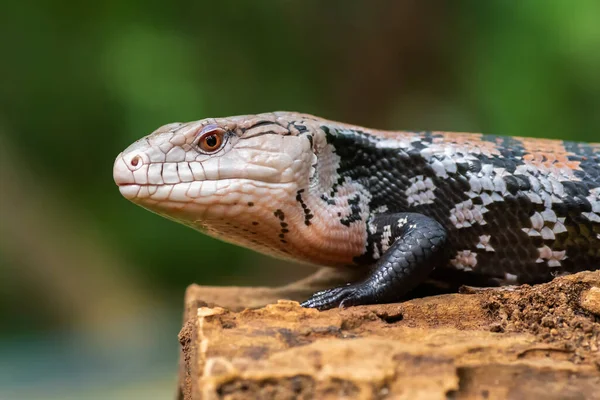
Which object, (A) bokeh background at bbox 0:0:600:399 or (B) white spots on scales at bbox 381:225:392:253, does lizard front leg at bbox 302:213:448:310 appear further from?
(A) bokeh background at bbox 0:0:600:399

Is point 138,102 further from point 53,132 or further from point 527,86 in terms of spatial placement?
point 527,86

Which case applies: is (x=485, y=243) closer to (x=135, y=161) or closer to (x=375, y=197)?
(x=375, y=197)

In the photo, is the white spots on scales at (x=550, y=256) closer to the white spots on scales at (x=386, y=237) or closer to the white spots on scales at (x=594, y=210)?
the white spots on scales at (x=594, y=210)

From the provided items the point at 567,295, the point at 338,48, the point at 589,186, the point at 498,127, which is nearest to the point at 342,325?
the point at 567,295

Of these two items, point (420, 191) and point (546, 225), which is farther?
point (420, 191)

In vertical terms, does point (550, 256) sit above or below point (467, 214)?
below

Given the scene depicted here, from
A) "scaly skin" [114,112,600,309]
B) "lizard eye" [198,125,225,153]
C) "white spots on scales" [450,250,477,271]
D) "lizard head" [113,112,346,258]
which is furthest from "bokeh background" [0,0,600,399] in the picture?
"lizard eye" [198,125,225,153]

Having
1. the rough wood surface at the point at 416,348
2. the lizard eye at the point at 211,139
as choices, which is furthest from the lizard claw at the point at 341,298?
the lizard eye at the point at 211,139

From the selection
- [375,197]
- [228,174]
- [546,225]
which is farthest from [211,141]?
[546,225]

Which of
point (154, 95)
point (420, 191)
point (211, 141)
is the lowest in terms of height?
point (420, 191)
